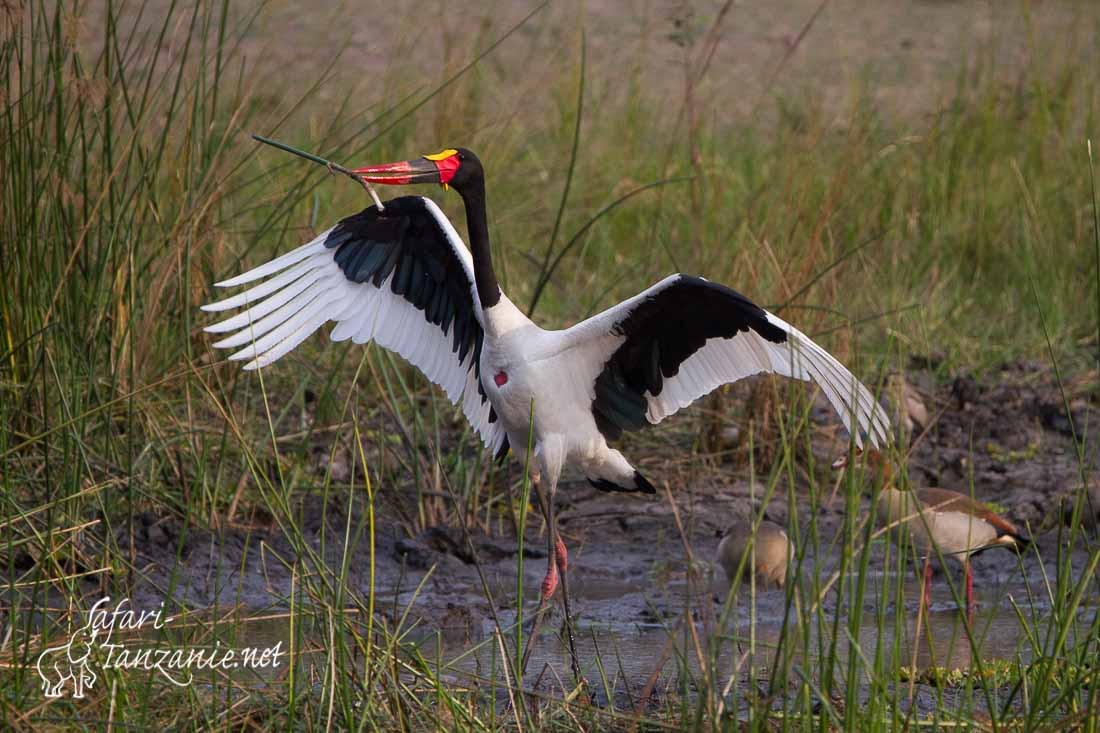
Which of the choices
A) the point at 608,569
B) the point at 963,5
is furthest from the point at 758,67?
the point at 608,569

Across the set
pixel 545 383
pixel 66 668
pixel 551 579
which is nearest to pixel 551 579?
pixel 551 579

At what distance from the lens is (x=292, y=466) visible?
5.42 metres

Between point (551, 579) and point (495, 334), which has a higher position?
point (495, 334)

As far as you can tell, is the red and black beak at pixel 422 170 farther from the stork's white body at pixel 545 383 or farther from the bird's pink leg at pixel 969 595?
the bird's pink leg at pixel 969 595

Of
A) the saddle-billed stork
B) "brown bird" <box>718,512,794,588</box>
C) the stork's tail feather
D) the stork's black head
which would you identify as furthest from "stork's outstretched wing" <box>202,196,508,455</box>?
"brown bird" <box>718,512,794,588</box>

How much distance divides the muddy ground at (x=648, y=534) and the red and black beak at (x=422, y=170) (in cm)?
106

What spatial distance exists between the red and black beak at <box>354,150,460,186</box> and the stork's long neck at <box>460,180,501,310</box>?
9 centimetres

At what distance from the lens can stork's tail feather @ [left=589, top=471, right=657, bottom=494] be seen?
5059 mm

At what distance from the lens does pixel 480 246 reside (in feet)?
16.0

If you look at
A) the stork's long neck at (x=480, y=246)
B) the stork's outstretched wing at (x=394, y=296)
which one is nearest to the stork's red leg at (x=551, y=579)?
the stork's outstretched wing at (x=394, y=296)

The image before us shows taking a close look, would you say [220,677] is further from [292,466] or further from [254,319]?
[292,466]

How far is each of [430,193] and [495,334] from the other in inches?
104

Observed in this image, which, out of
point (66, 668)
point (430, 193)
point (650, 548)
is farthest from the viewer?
point (430, 193)

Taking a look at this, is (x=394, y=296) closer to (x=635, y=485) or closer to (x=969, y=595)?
(x=635, y=485)
